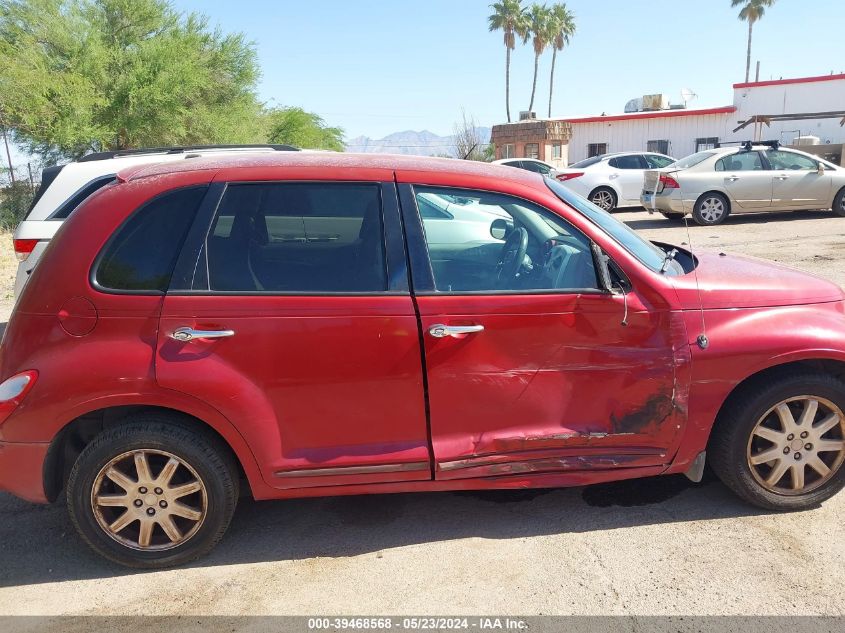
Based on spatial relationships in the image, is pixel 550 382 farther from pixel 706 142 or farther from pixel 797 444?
pixel 706 142

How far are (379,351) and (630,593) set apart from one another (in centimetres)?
153

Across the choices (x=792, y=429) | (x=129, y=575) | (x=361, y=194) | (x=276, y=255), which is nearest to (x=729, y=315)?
(x=792, y=429)

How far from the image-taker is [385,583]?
3.04 meters

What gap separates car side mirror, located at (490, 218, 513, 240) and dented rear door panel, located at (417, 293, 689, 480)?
1.83 ft

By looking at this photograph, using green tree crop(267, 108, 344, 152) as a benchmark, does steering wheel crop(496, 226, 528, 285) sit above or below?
below

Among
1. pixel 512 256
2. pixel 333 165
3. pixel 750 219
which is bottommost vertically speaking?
pixel 750 219

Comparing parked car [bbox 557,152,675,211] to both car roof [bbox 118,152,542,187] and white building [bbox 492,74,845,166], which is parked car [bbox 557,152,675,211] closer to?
car roof [bbox 118,152,542,187]

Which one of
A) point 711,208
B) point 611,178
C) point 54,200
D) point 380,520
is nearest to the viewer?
point 380,520

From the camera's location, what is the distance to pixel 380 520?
3.59 meters

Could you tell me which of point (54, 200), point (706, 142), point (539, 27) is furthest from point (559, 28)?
point (54, 200)

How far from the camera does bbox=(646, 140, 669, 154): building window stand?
33406 mm

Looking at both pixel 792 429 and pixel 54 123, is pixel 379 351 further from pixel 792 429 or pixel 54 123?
pixel 54 123

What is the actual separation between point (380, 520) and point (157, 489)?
1.15 metres

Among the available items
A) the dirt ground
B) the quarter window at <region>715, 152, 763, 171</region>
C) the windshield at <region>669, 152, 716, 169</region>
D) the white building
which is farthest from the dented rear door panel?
the white building
